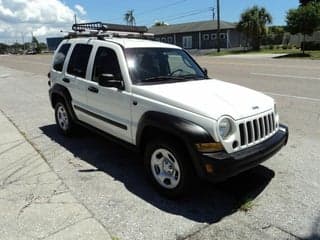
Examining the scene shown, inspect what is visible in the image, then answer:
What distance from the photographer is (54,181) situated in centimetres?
492

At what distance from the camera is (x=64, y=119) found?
7.04 metres

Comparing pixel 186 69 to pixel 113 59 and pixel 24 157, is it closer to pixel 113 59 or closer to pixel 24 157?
pixel 113 59

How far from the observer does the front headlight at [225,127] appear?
12.6ft

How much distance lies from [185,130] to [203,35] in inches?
2321

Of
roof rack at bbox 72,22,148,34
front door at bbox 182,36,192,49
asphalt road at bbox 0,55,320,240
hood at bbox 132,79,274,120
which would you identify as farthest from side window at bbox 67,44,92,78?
front door at bbox 182,36,192,49

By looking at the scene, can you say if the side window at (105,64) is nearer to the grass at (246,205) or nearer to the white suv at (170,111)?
the white suv at (170,111)

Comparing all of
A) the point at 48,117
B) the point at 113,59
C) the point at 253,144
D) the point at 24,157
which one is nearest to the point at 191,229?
the point at 253,144

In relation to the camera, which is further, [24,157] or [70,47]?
[70,47]

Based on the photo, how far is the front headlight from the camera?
3.85m

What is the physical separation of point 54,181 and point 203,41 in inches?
2296

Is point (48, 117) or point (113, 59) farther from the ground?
point (113, 59)

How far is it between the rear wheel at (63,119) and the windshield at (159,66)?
2240mm

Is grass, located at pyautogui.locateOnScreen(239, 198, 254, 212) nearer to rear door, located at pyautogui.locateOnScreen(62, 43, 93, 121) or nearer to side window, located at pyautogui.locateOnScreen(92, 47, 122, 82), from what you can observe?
side window, located at pyautogui.locateOnScreen(92, 47, 122, 82)

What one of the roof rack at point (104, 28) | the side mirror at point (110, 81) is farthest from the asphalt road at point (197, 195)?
the roof rack at point (104, 28)
